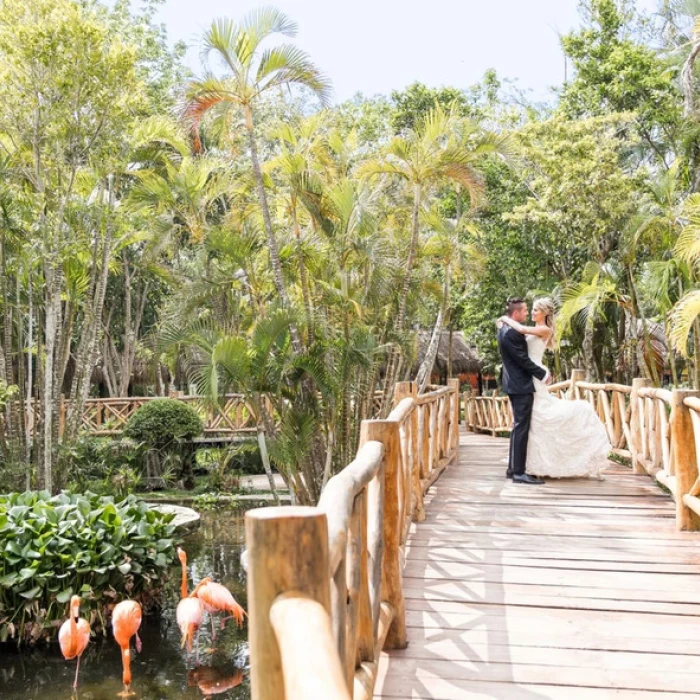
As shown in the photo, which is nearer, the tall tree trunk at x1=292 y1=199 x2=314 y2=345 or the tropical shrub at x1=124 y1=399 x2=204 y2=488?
the tall tree trunk at x1=292 y1=199 x2=314 y2=345

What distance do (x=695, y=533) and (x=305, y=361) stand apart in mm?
5215

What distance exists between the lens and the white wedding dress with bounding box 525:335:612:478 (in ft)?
21.7

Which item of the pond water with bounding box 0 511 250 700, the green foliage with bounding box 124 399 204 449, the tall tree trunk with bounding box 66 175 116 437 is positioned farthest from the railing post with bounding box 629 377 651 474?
the green foliage with bounding box 124 399 204 449

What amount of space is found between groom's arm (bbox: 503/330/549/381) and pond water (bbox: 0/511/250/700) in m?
3.25

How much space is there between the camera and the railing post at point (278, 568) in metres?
1.37

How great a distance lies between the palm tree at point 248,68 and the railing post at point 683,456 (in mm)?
5865

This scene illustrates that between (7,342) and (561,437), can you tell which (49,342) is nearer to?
(7,342)

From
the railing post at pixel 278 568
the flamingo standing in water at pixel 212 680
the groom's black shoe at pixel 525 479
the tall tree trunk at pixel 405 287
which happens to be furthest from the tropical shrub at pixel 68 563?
the railing post at pixel 278 568

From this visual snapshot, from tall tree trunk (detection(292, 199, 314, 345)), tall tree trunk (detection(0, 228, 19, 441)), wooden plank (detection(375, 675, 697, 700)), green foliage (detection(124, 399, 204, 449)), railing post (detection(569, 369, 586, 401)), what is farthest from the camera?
green foliage (detection(124, 399, 204, 449))

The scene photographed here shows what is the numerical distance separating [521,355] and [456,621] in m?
3.18

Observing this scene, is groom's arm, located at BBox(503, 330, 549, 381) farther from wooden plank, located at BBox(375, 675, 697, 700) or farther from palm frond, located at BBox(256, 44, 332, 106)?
palm frond, located at BBox(256, 44, 332, 106)

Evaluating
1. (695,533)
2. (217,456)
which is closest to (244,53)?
(695,533)

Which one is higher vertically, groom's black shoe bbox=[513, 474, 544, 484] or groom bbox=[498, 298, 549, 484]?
groom bbox=[498, 298, 549, 484]

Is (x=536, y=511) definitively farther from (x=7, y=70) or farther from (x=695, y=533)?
(x=7, y=70)
